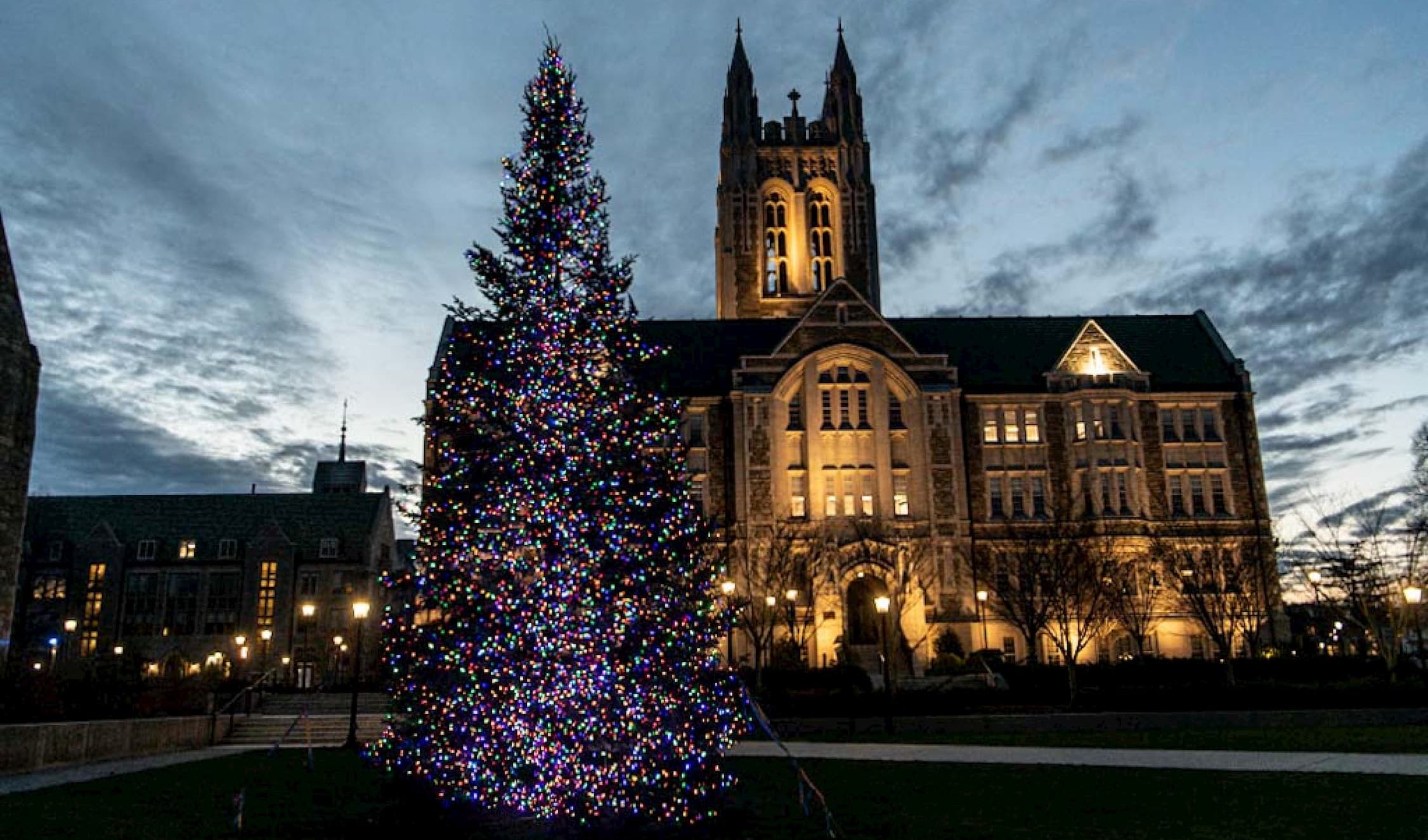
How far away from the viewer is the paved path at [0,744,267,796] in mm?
18969

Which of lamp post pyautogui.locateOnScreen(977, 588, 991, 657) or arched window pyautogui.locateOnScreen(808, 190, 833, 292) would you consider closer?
lamp post pyautogui.locateOnScreen(977, 588, 991, 657)

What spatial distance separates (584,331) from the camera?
15.3m

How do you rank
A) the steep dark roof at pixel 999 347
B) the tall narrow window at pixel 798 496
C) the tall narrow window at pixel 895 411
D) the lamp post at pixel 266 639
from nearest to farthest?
the tall narrow window at pixel 798 496 < the tall narrow window at pixel 895 411 < the steep dark roof at pixel 999 347 < the lamp post at pixel 266 639

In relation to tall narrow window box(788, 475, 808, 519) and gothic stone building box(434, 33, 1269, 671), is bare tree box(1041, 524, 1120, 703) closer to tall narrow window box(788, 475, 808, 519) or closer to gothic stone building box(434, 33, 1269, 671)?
gothic stone building box(434, 33, 1269, 671)

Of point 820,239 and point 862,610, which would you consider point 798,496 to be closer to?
point 862,610

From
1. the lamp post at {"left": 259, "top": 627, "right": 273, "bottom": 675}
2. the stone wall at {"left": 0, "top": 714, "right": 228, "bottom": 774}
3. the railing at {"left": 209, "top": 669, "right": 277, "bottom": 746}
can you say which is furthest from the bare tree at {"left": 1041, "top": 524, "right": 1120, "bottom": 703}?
the lamp post at {"left": 259, "top": 627, "right": 273, "bottom": 675}

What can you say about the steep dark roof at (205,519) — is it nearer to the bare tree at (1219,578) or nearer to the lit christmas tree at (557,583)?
the bare tree at (1219,578)

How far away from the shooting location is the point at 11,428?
34594 mm

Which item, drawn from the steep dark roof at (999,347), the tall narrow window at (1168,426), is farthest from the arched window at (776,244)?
the tall narrow window at (1168,426)

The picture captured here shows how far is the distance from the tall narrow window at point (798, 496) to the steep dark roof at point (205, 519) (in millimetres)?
33333

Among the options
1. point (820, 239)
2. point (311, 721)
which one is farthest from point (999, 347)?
point (311, 721)

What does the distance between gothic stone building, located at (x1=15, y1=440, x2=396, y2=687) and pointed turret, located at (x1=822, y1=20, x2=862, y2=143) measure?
44.6 metres

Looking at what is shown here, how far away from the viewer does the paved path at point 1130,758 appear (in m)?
17.5

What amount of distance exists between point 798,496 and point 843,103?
126 feet
